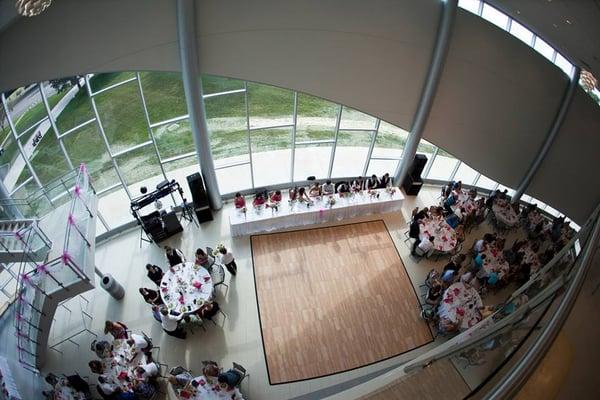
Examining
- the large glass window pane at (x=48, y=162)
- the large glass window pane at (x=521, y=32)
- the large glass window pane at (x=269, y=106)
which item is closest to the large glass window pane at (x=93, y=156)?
the large glass window pane at (x=48, y=162)

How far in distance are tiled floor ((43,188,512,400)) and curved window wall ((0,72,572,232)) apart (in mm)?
1453

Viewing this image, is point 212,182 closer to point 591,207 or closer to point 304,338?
point 304,338

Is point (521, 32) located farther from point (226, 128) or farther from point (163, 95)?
point (163, 95)

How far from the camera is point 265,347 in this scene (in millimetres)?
8070

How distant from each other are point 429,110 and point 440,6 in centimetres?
267

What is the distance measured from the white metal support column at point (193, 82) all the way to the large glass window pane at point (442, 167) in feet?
27.4

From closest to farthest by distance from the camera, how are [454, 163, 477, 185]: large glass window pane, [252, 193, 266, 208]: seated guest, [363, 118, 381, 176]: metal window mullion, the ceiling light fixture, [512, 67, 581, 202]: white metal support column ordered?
1. the ceiling light fixture
2. [512, 67, 581, 202]: white metal support column
3. [252, 193, 266, 208]: seated guest
4. [363, 118, 381, 176]: metal window mullion
5. [454, 163, 477, 185]: large glass window pane

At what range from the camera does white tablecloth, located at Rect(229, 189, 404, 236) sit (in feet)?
33.3

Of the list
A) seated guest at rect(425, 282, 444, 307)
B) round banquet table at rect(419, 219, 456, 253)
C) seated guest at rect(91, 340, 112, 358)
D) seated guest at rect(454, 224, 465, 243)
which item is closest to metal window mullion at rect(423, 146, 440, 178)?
seated guest at rect(454, 224, 465, 243)

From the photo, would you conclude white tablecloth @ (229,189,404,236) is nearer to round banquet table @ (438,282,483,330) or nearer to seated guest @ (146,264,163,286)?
seated guest @ (146,264,163,286)

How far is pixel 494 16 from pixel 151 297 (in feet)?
36.7

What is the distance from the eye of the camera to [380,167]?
42.8 ft

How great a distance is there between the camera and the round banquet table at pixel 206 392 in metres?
6.57

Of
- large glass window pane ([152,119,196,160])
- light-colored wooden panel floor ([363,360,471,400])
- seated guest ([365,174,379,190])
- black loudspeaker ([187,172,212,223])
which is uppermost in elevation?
light-colored wooden panel floor ([363,360,471,400])
